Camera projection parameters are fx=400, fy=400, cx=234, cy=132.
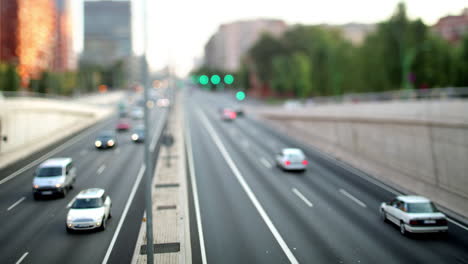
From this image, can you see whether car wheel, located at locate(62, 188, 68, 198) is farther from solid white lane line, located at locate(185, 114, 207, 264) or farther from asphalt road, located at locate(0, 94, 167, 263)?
solid white lane line, located at locate(185, 114, 207, 264)

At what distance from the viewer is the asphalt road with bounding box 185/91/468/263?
1506cm

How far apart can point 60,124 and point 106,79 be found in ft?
421

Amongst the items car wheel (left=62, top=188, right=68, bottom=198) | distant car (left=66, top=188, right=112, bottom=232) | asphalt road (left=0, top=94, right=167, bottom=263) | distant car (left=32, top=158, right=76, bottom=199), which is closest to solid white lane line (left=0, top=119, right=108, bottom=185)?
asphalt road (left=0, top=94, right=167, bottom=263)

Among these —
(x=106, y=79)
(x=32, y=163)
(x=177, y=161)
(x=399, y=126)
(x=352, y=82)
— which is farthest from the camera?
(x=106, y=79)

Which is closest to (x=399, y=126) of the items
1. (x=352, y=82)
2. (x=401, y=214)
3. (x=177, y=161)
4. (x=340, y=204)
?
(x=340, y=204)

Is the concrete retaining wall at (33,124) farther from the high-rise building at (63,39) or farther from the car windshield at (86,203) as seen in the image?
the high-rise building at (63,39)

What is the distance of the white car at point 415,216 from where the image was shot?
54.1 feet

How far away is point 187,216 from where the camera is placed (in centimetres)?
1947

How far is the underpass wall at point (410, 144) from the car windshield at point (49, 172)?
783 inches

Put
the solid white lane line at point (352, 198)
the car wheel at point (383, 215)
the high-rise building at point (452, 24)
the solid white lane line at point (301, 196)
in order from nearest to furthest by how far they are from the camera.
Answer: the car wheel at point (383, 215) → the solid white lane line at point (352, 198) → the solid white lane line at point (301, 196) → the high-rise building at point (452, 24)

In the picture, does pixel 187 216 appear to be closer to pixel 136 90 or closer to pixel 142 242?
pixel 142 242

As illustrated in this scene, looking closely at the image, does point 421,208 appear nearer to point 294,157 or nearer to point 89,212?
point 294,157

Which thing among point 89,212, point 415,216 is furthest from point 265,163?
point 89,212

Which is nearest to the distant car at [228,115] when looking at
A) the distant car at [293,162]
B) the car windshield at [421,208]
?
the distant car at [293,162]
